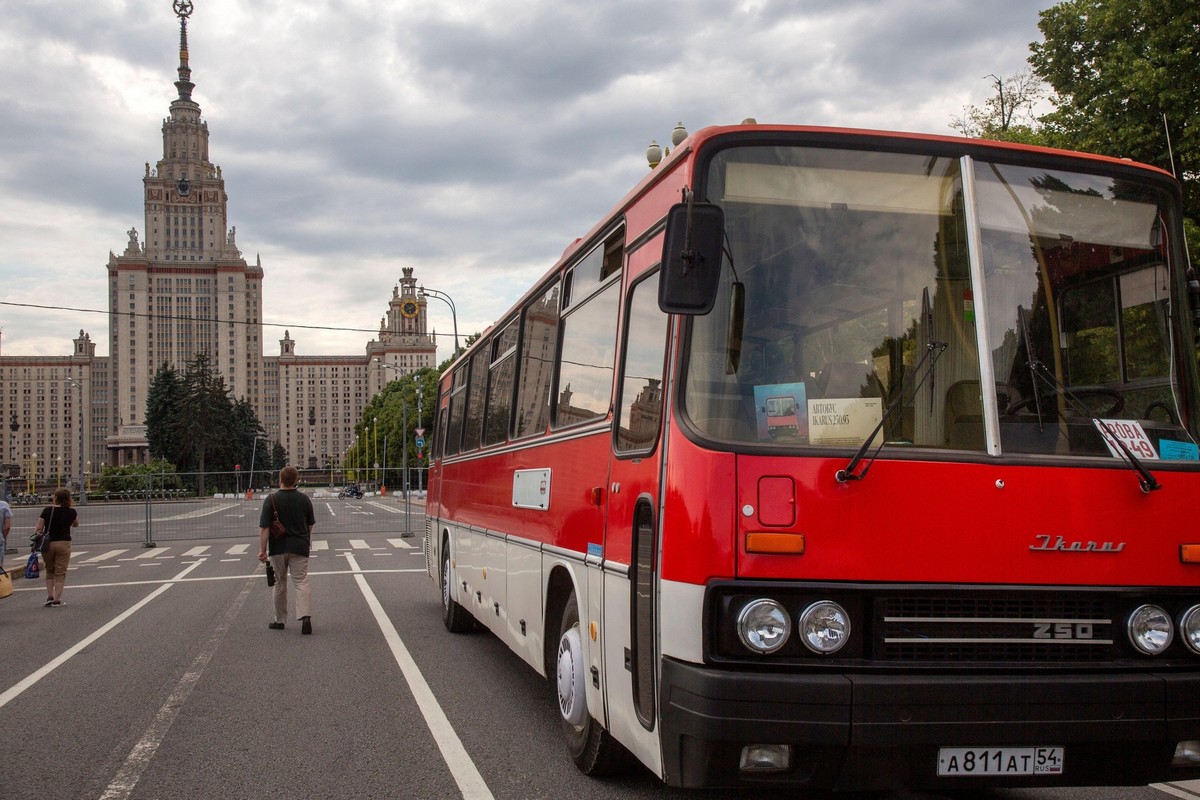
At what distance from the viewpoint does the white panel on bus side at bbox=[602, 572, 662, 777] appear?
14.7ft

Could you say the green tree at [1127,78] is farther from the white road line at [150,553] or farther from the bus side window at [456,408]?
the white road line at [150,553]

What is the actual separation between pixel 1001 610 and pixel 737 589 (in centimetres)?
101

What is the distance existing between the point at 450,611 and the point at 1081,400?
836cm

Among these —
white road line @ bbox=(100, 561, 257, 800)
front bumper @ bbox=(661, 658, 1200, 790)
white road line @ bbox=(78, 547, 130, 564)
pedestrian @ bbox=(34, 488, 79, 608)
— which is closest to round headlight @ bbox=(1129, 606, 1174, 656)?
front bumper @ bbox=(661, 658, 1200, 790)

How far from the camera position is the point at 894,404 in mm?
4219

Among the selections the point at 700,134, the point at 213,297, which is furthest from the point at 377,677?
the point at 213,297

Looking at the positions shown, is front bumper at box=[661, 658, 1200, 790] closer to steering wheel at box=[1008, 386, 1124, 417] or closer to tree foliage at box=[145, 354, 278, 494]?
steering wheel at box=[1008, 386, 1124, 417]

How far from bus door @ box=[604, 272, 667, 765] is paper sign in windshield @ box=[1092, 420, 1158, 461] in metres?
1.78

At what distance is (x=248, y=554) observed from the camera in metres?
25.7

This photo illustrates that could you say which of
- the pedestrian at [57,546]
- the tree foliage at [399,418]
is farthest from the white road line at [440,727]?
the tree foliage at [399,418]

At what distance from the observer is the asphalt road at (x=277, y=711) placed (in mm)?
5711

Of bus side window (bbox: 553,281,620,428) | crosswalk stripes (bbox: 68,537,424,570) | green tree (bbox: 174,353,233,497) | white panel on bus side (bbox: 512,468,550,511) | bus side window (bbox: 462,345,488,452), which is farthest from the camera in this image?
green tree (bbox: 174,353,233,497)

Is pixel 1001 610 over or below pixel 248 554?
over

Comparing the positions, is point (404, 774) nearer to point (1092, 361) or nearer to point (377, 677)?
point (377, 677)
